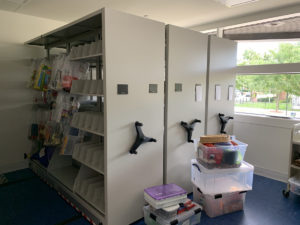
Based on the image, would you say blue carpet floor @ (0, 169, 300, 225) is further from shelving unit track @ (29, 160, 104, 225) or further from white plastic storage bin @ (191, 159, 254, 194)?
white plastic storage bin @ (191, 159, 254, 194)

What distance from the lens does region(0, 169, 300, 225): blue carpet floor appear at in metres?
2.37

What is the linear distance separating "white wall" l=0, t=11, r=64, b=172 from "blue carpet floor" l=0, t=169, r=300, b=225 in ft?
2.17

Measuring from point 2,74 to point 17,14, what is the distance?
39.5 inches

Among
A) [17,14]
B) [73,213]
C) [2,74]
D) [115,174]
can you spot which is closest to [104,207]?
[115,174]

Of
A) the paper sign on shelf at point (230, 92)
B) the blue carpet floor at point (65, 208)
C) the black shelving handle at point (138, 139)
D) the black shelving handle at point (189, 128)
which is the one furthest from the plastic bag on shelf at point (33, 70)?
the paper sign on shelf at point (230, 92)

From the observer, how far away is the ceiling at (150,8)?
307 centimetres

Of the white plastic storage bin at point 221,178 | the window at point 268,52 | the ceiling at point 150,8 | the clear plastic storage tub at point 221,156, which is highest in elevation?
the ceiling at point 150,8

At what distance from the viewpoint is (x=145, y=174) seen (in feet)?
7.68

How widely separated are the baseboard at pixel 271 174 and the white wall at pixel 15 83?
4.00 meters

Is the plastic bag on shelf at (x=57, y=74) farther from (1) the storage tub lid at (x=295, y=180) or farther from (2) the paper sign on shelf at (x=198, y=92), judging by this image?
(1) the storage tub lid at (x=295, y=180)

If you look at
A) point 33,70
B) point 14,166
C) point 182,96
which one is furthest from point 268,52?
point 14,166

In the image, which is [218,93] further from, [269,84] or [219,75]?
[269,84]

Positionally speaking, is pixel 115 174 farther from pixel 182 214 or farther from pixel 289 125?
pixel 289 125

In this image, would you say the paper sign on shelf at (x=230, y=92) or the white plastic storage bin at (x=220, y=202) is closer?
the white plastic storage bin at (x=220, y=202)
